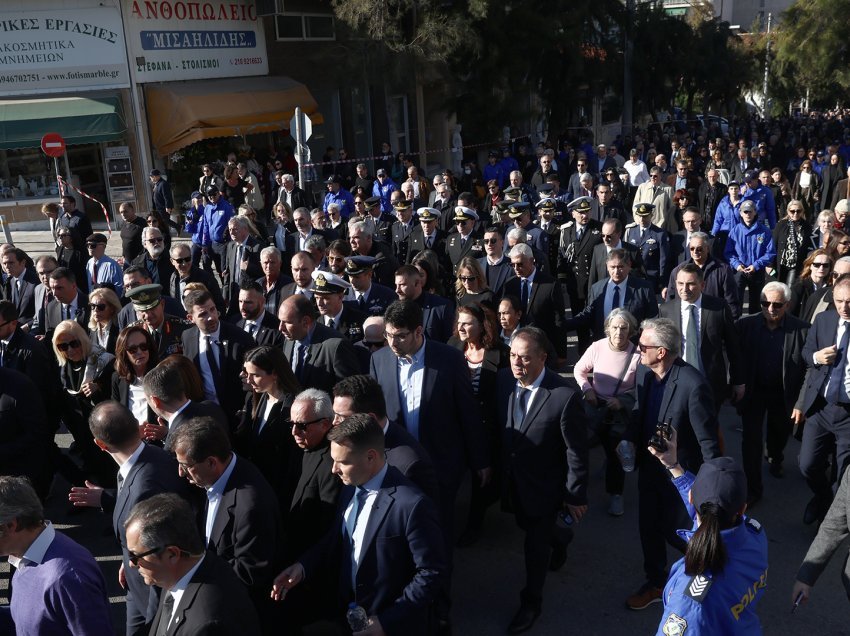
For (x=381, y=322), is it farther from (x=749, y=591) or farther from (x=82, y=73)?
(x=82, y=73)

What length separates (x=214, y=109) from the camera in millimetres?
20953

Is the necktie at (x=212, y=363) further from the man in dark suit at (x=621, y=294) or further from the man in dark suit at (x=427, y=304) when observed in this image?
Answer: the man in dark suit at (x=621, y=294)

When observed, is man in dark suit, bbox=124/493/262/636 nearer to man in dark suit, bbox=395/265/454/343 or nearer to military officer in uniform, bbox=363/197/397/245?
man in dark suit, bbox=395/265/454/343

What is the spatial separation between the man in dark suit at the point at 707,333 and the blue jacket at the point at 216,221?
7051 mm

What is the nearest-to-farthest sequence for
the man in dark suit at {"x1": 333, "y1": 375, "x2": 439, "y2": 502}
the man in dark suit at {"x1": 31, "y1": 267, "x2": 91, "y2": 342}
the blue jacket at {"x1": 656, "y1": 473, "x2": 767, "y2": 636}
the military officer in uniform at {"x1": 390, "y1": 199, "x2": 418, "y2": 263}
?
the blue jacket at {"x1": 656, "y1": 473, "x2": 767, "y2": 636}, the man in dark suit at {"x1": 333, "y1": 375, "x2": 439, "y2": 502}, the man in dark suit at {"x1": 31, "y1": 267, "x2": 91, "y2": 342}, the military officer in uniform at {"x1": 390, "y1": 199, "x2": 418, "y2": 263}

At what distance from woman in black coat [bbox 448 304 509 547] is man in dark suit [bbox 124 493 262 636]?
266 cm

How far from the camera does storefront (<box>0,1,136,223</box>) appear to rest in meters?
19.0

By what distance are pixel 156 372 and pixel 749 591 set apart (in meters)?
3.29

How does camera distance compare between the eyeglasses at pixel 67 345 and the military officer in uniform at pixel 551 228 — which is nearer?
the eyeglasses at pixel 67 345

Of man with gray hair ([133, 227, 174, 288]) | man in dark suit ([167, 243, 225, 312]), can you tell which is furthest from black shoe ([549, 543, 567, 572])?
man with gray hair ([133, 227, 174, 288])

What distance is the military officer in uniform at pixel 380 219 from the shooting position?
11180 mm

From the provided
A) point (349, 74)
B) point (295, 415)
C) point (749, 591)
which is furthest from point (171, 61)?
point (749, 591)

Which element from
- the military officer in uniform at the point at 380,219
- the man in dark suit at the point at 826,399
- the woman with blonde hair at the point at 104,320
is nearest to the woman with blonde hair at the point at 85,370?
the woman with blonde hair at the point at 104,320

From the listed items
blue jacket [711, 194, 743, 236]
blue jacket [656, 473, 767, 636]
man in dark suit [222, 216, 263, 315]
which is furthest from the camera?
blue jacket [711, 194, 743, 236]
